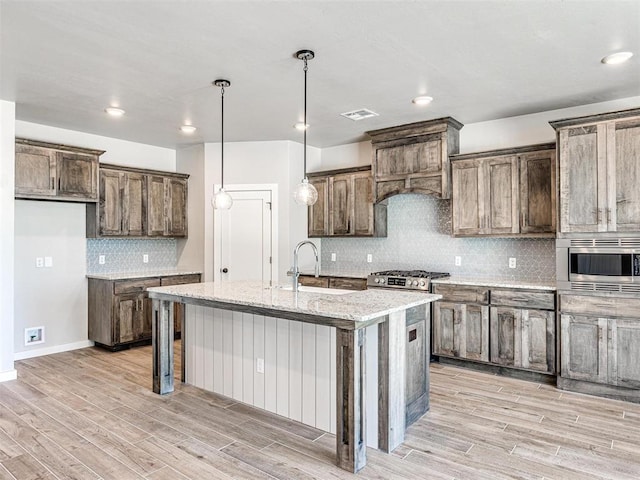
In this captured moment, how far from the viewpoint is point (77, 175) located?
16.6 ft

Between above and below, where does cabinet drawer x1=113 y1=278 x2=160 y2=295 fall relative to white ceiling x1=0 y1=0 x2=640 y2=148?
below

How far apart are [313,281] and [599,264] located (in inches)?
127

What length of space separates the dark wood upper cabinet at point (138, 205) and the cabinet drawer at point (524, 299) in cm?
422

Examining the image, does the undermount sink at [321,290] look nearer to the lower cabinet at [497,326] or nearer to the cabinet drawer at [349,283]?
the lower cabinet at [497,326]

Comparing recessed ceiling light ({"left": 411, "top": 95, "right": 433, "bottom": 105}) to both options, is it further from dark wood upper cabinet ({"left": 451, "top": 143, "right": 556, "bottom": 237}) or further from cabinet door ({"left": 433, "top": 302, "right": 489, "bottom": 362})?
cabinet door ({"left": 433, "top": 302, "right": 489, "bottom": 362})

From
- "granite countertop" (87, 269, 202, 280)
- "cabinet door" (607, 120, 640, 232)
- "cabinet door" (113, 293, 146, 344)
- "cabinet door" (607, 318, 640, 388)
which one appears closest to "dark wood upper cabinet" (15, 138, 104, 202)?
"granite countertop" (87, 269, 202, 280)

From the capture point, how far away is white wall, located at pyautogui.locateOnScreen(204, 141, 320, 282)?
19.1 ft

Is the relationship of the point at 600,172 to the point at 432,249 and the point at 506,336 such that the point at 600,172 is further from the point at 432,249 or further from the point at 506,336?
the point at 432,249

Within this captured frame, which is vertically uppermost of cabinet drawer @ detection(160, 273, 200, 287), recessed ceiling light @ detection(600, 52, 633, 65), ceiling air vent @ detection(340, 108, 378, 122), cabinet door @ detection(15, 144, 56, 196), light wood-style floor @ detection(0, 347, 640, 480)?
ceiling air vent @ detection(340, 108, 378, 122)

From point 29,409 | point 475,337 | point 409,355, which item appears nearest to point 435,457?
point 409,355

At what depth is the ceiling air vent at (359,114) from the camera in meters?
4.55

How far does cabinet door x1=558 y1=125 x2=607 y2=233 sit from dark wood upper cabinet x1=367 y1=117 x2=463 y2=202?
47.7 inches

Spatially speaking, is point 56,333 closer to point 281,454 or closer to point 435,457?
point 281,454

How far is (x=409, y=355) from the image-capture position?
316cm
